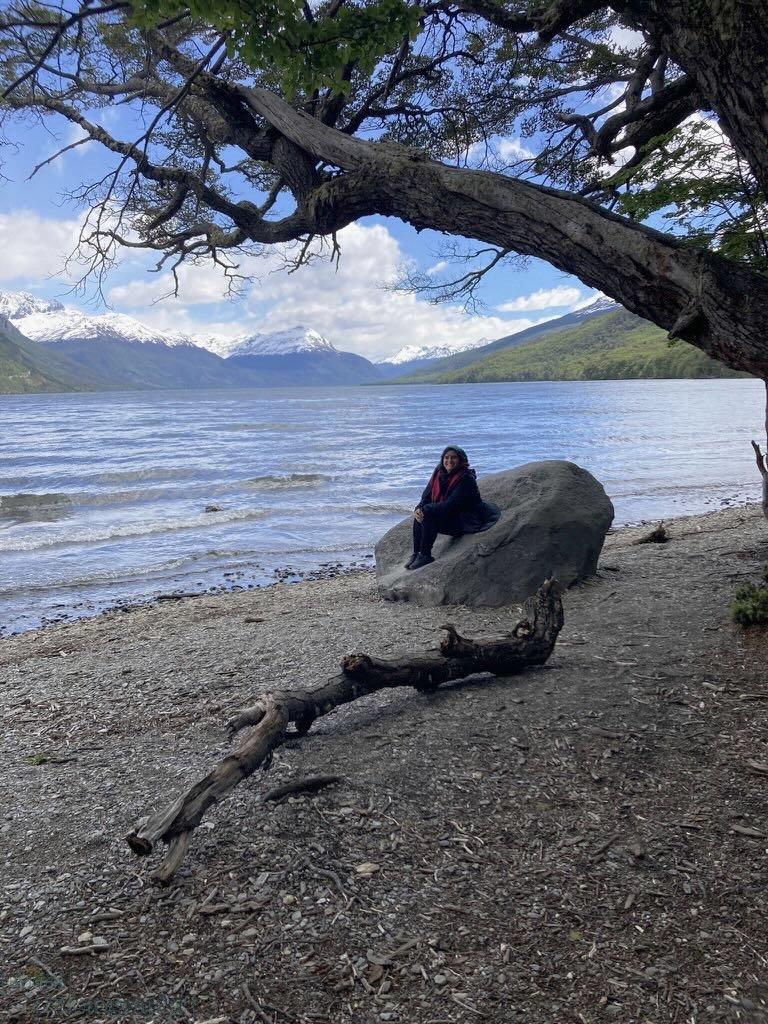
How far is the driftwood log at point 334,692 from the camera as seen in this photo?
11.5 feet

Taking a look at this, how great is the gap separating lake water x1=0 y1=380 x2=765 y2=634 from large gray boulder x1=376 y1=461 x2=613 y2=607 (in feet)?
18.4

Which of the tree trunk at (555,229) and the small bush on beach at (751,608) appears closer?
the tree trunk at (555,229)

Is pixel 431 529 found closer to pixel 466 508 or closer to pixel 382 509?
pixel 466 508

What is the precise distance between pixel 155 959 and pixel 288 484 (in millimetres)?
27873

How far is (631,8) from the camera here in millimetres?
4449

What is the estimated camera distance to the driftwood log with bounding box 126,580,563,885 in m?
3.51

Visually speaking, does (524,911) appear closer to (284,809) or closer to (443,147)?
(284,809)

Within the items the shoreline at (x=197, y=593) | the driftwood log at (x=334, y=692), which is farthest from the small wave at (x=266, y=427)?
the driftwood log at (x=334, y=692)

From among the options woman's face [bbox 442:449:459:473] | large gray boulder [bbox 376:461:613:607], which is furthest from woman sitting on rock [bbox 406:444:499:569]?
Result: large gray boulder [bbox 376:461:613:607]

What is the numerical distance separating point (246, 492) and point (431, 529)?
18908 millimetres

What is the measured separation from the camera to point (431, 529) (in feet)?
35.8

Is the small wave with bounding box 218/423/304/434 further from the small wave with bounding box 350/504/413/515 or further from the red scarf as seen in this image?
the red scarf

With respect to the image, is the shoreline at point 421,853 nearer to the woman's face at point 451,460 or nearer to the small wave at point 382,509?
the woman's face at point 451,460

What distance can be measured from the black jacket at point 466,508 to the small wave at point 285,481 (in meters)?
19.4
